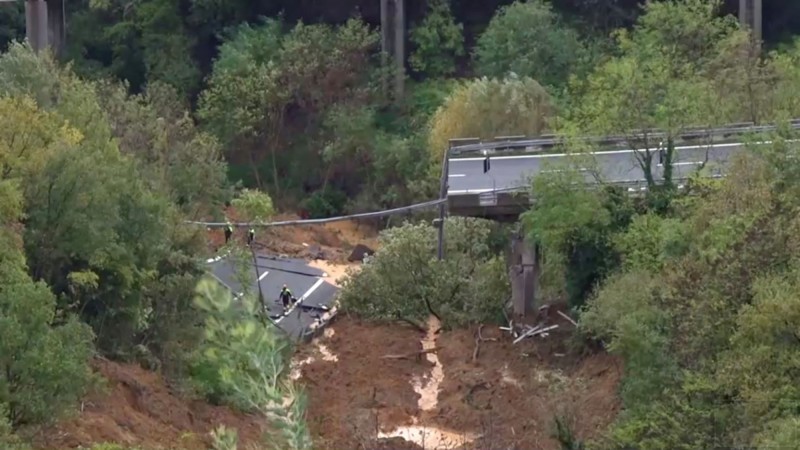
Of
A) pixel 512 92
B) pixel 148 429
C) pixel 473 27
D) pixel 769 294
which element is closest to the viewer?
pixel 769 294

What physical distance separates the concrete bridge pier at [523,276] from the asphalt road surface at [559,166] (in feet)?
4.77

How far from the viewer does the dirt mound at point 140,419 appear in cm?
2533

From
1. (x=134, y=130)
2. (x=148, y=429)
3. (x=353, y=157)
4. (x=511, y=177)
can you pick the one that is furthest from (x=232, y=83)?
(x=148, y=429)

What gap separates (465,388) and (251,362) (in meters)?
25.7

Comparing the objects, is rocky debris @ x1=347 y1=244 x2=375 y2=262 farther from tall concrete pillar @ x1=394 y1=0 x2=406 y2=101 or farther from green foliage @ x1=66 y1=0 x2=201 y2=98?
green foliage @ x1=66 y1=0 x2=201 y2=98

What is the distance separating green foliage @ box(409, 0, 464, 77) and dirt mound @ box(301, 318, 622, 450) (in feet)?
68.5

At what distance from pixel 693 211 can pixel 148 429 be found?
1107 cm

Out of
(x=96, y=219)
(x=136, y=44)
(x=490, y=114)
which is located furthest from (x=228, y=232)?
(x=136, y=44)

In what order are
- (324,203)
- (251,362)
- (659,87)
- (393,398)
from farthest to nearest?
(324,203) → (659,87) → (393,398) → (251,362)

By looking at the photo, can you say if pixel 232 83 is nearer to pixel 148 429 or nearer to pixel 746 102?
pixel 746 102

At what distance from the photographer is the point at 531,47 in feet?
177

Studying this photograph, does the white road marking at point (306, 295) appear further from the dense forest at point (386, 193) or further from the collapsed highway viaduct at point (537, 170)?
the collapsed highway viaduct at point (537, 170)

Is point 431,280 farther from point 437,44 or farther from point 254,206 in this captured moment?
point 437,44

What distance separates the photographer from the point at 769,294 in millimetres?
22641
